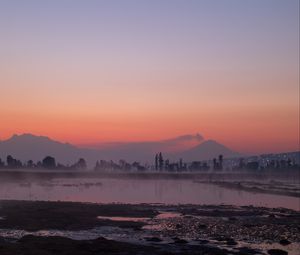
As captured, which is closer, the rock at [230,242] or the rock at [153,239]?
the rock at [230,242]

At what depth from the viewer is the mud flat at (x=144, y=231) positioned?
2839cm

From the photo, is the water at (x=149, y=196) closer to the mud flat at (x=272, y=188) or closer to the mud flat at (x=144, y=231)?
the mud flat at (x=272, y=188)

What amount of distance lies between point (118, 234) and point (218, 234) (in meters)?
7.23

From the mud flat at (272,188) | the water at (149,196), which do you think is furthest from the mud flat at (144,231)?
the mud flat at (272,188)

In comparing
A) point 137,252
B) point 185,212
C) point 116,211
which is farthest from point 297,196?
point 137,252

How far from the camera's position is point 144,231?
120 feet

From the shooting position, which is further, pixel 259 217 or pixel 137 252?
pixel 259 217

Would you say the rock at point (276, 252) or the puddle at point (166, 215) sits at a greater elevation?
the puddle at point (166, 215)

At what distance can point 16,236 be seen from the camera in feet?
104

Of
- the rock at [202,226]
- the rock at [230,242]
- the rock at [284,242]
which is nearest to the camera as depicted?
the rock at [230,242]

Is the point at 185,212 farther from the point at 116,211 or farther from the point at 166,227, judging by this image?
the point at 166,227

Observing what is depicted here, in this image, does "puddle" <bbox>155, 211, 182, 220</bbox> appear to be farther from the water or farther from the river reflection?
the river reflection

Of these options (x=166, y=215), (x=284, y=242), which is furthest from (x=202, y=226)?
(x=166, y=215)

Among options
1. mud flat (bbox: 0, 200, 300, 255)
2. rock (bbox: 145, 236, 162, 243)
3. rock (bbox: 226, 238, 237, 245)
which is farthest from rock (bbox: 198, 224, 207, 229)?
rock (bbox: 145, 236, 162, 243)
